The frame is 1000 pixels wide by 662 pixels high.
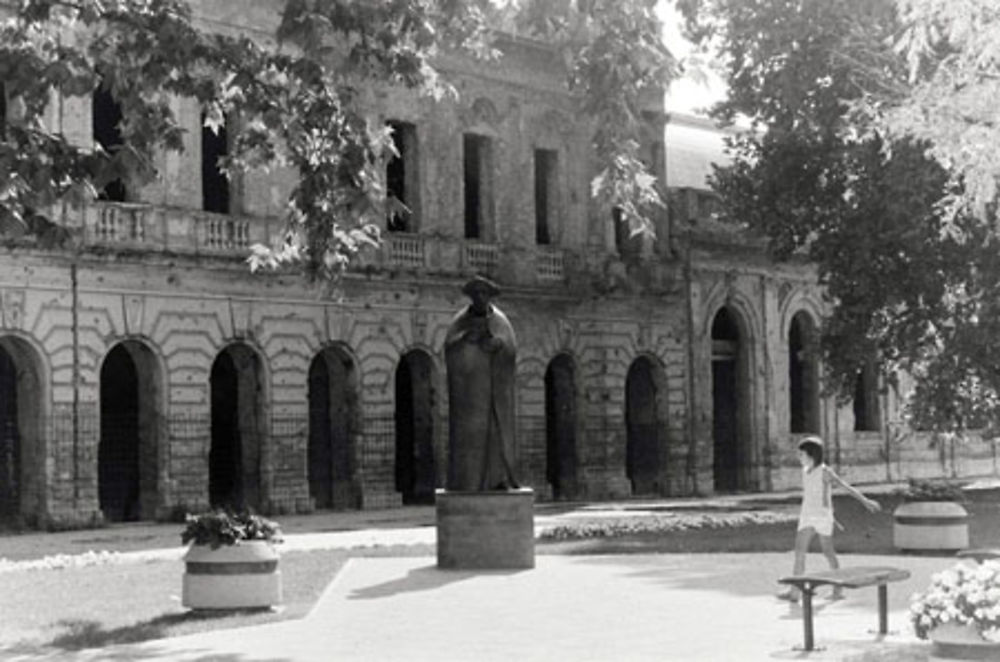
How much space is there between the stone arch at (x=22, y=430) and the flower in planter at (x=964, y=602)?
2114 cm

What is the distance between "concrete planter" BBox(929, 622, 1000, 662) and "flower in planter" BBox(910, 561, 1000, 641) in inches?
1.2

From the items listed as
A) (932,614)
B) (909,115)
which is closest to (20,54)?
(932,614)

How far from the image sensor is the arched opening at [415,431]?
36.1m

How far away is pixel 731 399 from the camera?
144ft

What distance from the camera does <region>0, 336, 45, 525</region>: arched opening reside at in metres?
29.2

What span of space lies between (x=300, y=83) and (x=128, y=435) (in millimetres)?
18167

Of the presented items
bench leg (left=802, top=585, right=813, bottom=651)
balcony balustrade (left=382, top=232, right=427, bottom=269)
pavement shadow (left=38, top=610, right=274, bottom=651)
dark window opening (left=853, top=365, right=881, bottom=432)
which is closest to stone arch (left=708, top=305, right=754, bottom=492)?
dark window opening (left=853, top=365, right=881, bottom=432)

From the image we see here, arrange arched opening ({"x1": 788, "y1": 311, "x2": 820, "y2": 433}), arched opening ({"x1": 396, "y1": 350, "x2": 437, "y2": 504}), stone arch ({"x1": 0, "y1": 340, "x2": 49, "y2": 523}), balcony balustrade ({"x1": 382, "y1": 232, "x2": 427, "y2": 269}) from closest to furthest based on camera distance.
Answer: stone arch ({"x1": 0, "y1": 340, "x2": 49, "y2": 523})
balcony balustrade ({"x1": 382, "y1": 232, "x2": 427, "y2": 269})
arched opening ({"x1": 396, "y1": 350, "x2": 437, "y2": 504})
arched opening ({"x1": 788, "y1": 311, "x2": 820, "y2": 433})

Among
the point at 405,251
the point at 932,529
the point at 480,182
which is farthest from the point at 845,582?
the point at 480,182

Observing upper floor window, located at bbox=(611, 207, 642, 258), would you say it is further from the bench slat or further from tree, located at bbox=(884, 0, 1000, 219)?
the bench slat

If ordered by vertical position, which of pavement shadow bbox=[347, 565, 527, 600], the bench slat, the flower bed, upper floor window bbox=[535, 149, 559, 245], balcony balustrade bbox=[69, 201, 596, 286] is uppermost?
upper floor window bbox=[535, 149, 559, 245]

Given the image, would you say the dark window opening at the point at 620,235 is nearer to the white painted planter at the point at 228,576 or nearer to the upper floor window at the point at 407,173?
the upper floor window at the point at 407,173

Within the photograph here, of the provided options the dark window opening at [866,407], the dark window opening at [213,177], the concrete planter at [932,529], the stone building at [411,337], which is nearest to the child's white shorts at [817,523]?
the concrete planter at [932,529]

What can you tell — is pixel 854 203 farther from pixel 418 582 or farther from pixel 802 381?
pixel 418 582
